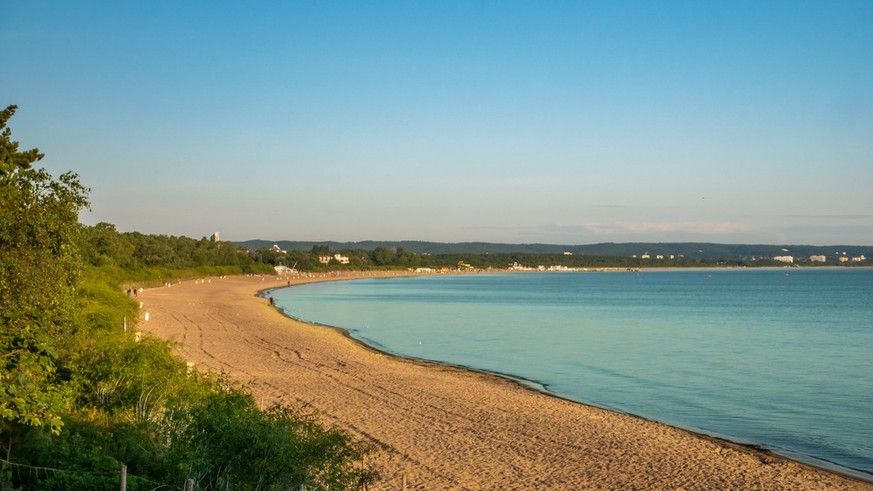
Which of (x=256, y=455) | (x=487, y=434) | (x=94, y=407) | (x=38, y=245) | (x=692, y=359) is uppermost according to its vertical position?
(x=38, y=245)

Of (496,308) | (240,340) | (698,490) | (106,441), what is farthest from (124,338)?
(496,308)

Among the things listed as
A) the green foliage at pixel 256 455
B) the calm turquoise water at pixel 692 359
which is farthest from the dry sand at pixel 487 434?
the green foliage at pixel 256 455

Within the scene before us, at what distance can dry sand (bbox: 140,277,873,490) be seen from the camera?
14484 millimetres

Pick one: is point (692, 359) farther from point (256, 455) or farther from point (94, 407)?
point (256, 455)

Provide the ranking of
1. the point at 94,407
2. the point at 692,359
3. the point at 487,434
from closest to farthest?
the point at 94,407 → the point at 487,434 → the point at 692,359

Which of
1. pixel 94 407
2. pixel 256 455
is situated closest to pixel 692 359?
pixel 94 407

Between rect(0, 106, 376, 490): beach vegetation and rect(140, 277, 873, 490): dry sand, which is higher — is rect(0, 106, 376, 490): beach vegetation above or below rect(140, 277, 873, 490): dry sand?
above

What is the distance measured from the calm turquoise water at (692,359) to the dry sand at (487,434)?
1.91 meters

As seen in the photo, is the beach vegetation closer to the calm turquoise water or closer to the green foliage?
the green foliage

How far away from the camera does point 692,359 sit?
35.2 meters

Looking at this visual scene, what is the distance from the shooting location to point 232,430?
9609mm

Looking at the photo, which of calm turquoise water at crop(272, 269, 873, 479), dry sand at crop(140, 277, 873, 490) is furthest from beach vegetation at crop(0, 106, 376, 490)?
calm turquoise water at crop(272, 269, 873, 479)

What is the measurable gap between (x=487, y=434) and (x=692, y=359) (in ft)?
65.7

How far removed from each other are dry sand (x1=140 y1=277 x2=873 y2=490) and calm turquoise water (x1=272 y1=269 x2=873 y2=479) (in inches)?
75.0
